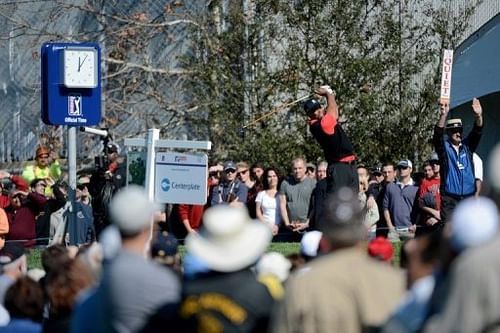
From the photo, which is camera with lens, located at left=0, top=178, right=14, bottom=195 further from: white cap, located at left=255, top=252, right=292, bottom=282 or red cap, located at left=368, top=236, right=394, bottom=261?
red cap, located at left=368, top=236, right=394, bottom=261

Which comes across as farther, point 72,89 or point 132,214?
point 72,89

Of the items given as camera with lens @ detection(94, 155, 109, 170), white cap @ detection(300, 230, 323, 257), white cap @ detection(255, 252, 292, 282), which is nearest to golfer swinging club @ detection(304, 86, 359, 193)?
camera with lens @ detection(94, 155, 109, 170)

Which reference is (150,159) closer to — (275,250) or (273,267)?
(275,250)

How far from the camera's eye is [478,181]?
1600cm

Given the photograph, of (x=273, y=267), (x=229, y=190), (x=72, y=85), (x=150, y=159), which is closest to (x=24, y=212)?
(x=229, y=190)

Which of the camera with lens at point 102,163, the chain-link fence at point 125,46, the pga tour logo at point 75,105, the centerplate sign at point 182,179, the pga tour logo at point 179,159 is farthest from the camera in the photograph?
the chain-link fence at point 125,46

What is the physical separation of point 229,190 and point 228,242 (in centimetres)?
1238

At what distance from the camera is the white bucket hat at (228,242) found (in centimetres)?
681

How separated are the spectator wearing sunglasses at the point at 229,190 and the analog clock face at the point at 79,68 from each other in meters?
3.74

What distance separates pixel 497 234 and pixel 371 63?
61.3 feet

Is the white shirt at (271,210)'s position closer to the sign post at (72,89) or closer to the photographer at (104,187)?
the photographer at (104,187)

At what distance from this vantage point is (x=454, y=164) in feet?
51.3

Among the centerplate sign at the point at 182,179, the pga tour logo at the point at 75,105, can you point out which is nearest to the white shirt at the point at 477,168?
the centerplate sign at the point at 182,179

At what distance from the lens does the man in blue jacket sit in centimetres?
1557
